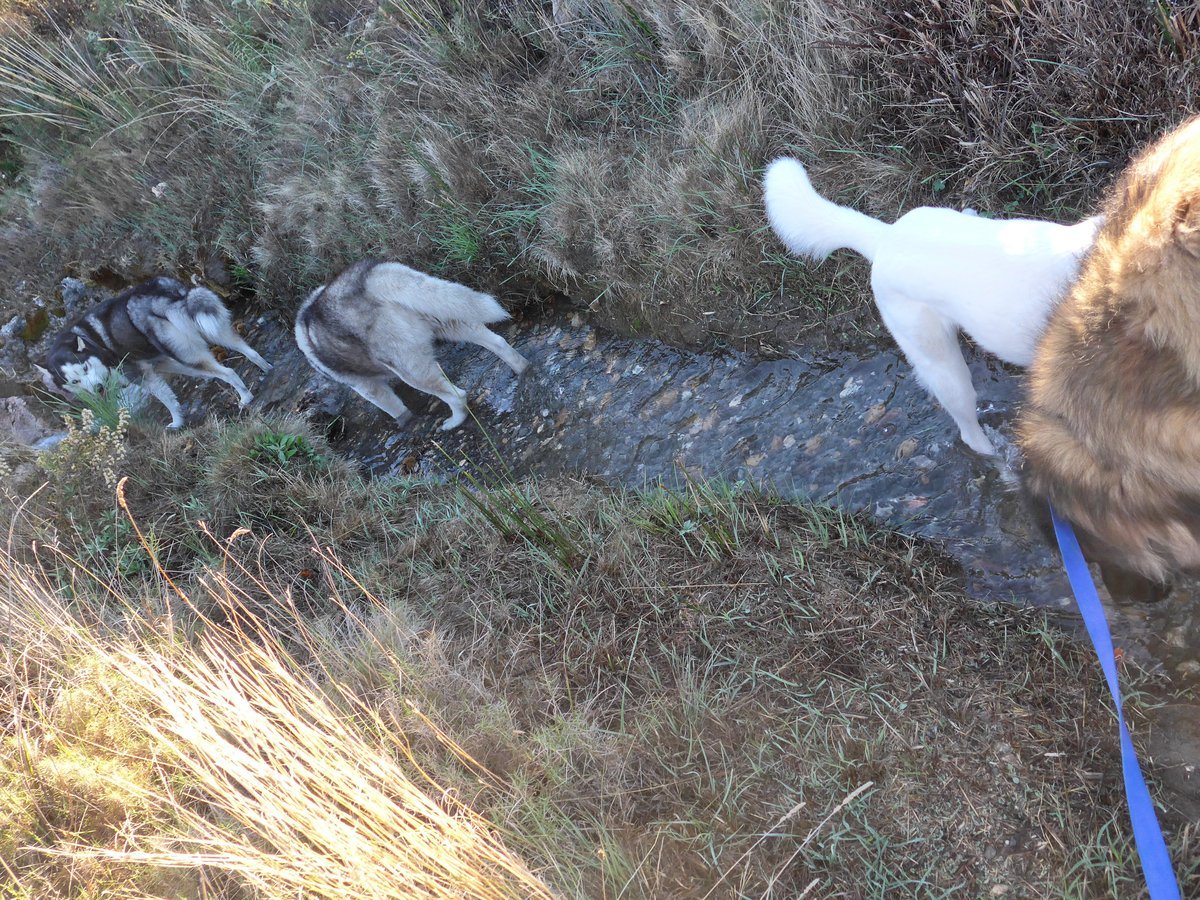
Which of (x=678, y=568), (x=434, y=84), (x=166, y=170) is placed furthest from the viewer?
(x=166, y=170)

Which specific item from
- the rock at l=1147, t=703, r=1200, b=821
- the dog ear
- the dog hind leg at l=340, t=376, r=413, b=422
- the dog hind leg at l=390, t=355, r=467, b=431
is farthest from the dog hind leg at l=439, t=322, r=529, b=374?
the dog ear

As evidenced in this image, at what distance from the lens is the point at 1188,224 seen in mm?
1271

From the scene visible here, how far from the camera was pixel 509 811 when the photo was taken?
6.86ft

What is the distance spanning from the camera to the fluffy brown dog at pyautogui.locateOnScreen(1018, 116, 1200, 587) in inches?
52.2

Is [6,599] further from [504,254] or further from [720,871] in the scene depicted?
[504,254]

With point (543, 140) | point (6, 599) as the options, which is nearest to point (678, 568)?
point (6, 599)

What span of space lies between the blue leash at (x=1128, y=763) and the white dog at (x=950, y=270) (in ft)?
2.23

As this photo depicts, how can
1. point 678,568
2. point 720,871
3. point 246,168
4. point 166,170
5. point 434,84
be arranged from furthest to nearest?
1. point 166,170
2. point 246,168
3. point 434,84
4. point 678,568
5. point 720,871

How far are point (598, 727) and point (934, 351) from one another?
5.67 feet

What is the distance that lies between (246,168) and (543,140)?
3.37m

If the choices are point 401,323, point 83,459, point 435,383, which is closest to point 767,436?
point 435,383

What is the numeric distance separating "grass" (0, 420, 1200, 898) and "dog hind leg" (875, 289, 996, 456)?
57 centimetres

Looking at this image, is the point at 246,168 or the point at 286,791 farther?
the point at 246,168

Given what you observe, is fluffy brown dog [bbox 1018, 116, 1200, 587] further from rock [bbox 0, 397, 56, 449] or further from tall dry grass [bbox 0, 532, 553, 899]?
rock [bbox 0, 397, 56, 449]
